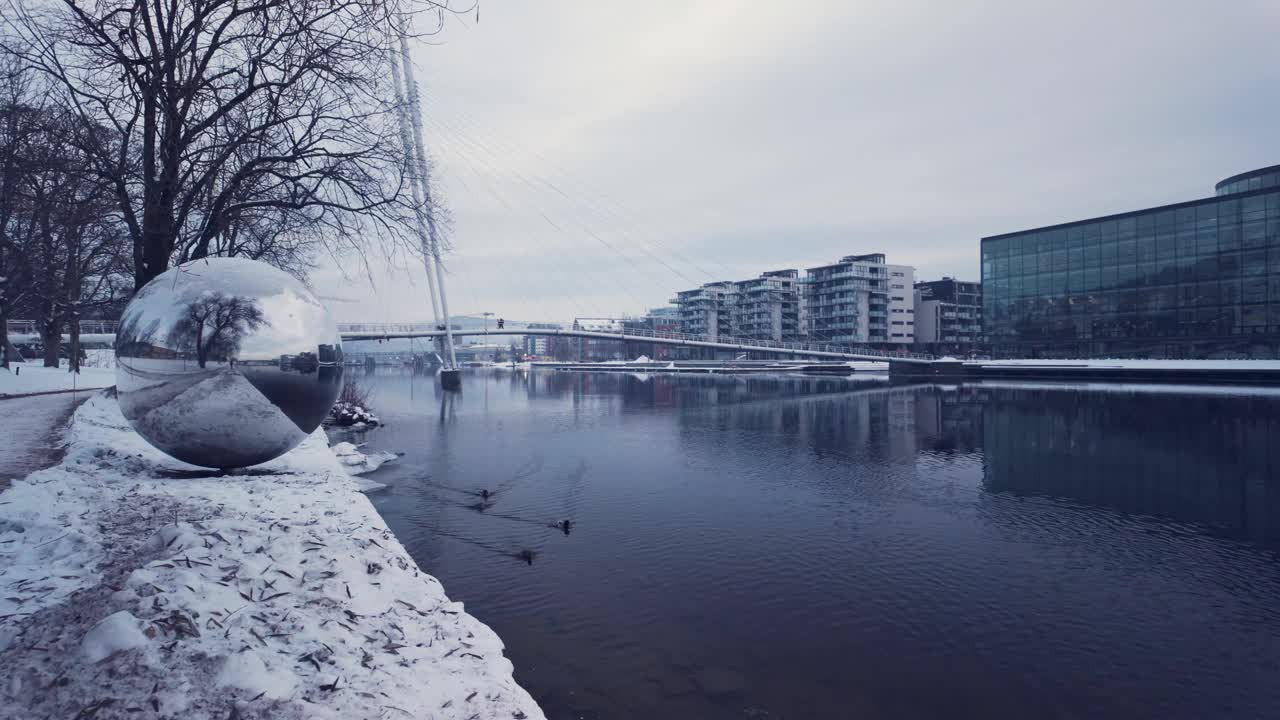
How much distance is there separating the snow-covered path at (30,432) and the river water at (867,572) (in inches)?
206

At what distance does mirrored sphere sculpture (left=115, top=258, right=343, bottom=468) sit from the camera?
8250 mm

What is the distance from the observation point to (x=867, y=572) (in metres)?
10.1

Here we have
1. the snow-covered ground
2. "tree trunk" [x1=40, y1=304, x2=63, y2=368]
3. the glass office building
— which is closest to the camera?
the snow-covered ground

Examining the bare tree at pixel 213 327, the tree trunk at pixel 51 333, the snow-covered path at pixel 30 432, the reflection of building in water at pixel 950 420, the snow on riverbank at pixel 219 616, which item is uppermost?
the tree trunk at pixel 51 333

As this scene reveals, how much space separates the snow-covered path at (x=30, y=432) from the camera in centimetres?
995

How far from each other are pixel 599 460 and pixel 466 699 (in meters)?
15.2

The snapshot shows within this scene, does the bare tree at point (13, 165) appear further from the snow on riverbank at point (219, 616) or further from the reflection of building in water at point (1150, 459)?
the reflection of building in water at point (1150, 459)

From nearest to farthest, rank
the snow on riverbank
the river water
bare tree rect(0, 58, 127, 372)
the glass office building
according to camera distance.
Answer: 1. the snow on riverbank
2. the river water
3. bare tree rect(0, 58, 127, 372)
4. the glass office building

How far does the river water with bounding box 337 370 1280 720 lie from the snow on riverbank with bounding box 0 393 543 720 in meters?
1.42

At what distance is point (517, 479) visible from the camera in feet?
56.5

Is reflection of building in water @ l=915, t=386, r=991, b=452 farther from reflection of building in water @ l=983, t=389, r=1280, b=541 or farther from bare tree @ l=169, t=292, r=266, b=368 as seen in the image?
bare tree @ l=169, t=292, r=266, b=368

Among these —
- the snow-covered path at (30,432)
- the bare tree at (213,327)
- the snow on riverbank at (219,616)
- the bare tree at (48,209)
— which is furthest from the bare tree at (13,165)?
the snow on riverbank at (219,616)

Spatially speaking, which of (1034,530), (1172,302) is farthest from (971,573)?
(1172,302)

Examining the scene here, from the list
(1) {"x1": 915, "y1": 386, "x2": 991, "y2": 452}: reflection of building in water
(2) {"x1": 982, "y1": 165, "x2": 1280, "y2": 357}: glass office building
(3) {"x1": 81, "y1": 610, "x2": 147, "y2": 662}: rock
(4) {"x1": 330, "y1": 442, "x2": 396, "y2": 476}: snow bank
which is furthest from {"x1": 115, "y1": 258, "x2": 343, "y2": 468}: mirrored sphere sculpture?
(2) {"x1": 982, "y1": 165, "x2": 1280, "y2": 357}: glass office building
